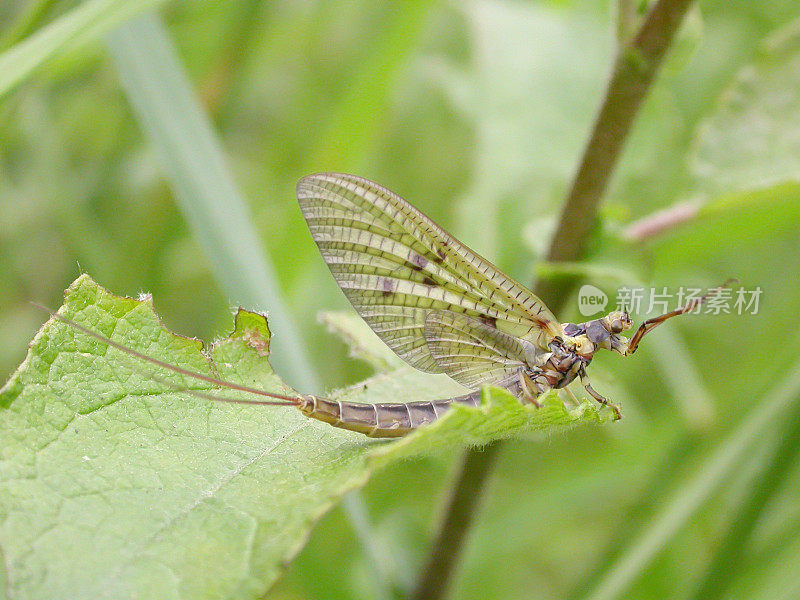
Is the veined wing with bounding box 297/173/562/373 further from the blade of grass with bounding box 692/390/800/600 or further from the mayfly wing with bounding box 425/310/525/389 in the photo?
the blade of grass with bounding box 692/390/800/600

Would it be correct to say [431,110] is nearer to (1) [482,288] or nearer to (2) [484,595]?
(2) [484,595]

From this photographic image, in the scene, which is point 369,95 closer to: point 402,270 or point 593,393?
point 402,270

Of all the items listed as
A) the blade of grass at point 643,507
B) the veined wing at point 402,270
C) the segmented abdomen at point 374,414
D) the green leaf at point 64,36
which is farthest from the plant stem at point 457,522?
the green leaf at point 64,36

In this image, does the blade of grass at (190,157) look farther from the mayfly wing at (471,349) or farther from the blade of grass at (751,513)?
the blade of grass at (751,513)

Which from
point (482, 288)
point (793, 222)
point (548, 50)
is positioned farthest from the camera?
point (793, 222)

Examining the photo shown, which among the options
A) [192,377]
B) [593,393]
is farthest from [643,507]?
[192,377]

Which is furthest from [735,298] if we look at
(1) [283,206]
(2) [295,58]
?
(2) [295,58]

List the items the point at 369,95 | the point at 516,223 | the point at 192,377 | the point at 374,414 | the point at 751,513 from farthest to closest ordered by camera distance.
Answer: the point at 369,95, the point at 516,223, the point at 751,513, the point at 374,414, the point at 192,377
